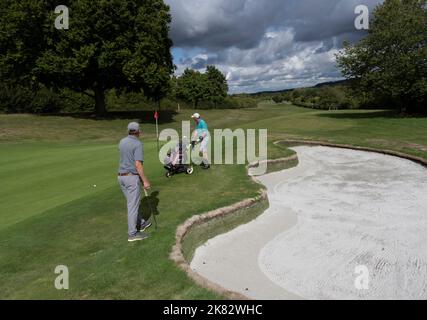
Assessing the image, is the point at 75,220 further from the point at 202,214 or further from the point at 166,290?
the point at 166,290

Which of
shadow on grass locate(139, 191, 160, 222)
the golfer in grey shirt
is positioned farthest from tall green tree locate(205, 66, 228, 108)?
the golfer in grey shirt

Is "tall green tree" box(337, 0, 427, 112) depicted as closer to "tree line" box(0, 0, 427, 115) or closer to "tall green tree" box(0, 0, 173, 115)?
"tree line" box(0, 0, 427, 115)

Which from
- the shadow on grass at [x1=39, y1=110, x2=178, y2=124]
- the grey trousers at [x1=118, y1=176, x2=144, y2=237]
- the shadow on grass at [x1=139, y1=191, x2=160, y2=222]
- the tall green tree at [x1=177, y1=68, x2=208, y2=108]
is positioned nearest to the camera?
the grey trousers at [x1=118, y1=176, x2=144, y2=237]

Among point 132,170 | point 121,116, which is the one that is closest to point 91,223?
point 132,170

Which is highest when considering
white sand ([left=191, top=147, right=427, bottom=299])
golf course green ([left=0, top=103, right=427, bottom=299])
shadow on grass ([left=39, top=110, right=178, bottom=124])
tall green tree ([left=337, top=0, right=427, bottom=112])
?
tall green tree ([left=337, top=0, right=427, bottom=112])

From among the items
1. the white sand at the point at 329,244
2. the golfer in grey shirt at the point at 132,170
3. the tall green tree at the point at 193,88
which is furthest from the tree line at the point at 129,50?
the tall green tree at the point at 193,88

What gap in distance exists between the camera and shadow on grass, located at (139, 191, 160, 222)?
29.8ft

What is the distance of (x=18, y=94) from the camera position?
6662 centimetres

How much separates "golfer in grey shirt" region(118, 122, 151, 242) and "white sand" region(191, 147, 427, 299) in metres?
1.59

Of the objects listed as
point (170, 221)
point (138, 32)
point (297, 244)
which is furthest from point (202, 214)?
point (138, 32)

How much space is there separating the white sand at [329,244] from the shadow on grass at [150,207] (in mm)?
1527

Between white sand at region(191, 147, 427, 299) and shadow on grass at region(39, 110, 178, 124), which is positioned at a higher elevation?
shadow on grass at region(39, 110, 178, 124)

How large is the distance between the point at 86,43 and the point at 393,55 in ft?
108

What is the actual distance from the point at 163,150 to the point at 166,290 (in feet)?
40.0
